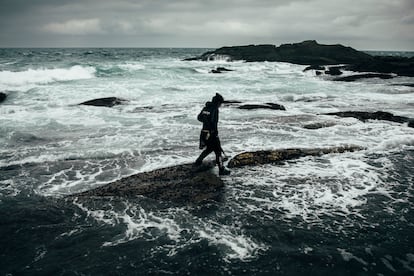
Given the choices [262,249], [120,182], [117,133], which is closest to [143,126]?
[117,133]

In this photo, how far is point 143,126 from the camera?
551 inches

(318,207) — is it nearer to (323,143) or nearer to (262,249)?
(262,249)

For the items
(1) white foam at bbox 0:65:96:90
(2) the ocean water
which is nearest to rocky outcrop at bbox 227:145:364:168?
(2) the ocean water

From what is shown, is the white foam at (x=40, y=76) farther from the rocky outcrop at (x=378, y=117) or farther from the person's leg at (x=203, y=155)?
the rocky outcrop at (x=378, y=117)

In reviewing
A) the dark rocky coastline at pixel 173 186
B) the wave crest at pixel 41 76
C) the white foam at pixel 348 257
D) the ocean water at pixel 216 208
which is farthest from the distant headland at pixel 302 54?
the white foam at pixel 348 257

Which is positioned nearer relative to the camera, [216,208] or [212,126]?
[216,208]

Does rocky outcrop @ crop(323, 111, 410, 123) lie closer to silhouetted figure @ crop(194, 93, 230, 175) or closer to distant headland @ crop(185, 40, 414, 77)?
silhouetted figure @ crop(194, 93, 230, 175)

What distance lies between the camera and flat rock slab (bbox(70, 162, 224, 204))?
6883 mm

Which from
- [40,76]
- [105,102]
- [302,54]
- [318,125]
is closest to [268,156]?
[318,125]

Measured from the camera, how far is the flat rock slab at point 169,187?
6.88 meters

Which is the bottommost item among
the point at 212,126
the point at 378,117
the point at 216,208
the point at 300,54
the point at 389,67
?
the point at 216,208

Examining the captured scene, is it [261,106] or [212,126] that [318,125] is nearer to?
[261,106]

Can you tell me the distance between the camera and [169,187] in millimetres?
7184

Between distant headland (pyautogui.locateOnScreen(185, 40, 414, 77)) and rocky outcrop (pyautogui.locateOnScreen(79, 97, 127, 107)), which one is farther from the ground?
distant headland (pyautogui.locateOnScreen(185, 40, 414, 77))
